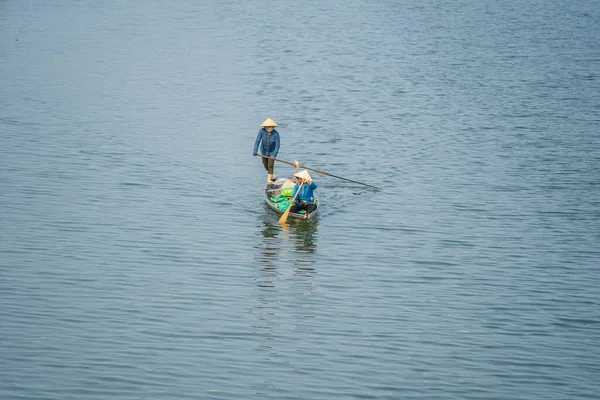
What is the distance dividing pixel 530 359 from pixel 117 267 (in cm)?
969

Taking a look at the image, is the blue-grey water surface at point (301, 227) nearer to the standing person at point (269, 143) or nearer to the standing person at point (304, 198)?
the standing person at point (304, 198)

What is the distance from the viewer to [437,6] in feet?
230

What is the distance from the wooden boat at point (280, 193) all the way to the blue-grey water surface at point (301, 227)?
0.41m

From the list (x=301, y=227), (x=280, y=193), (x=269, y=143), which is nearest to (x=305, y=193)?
(x=301, y=227)

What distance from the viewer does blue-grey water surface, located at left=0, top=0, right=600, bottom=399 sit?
16.1 m

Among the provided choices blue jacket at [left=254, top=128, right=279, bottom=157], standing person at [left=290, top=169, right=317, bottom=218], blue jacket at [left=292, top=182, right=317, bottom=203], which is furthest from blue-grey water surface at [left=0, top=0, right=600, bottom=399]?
blue jacket at [left=254, top=128, right=279, bottom=157]

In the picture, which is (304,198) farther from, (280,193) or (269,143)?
(269,143)

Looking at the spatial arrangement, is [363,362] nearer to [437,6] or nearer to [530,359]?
[530,359]

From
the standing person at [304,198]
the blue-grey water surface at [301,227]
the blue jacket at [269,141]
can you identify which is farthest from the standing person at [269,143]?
the standing person at [304,198]

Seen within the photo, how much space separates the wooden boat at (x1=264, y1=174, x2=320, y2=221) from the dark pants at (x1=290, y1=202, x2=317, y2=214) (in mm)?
103

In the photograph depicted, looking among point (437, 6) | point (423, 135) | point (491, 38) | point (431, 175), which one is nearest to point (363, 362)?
point (431, 175)

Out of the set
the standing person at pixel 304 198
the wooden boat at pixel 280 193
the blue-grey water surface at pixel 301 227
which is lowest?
the blue-grey water surface at pixel 301 227

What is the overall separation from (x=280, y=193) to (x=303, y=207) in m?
1.85

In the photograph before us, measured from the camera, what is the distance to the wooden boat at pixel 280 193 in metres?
24.5
